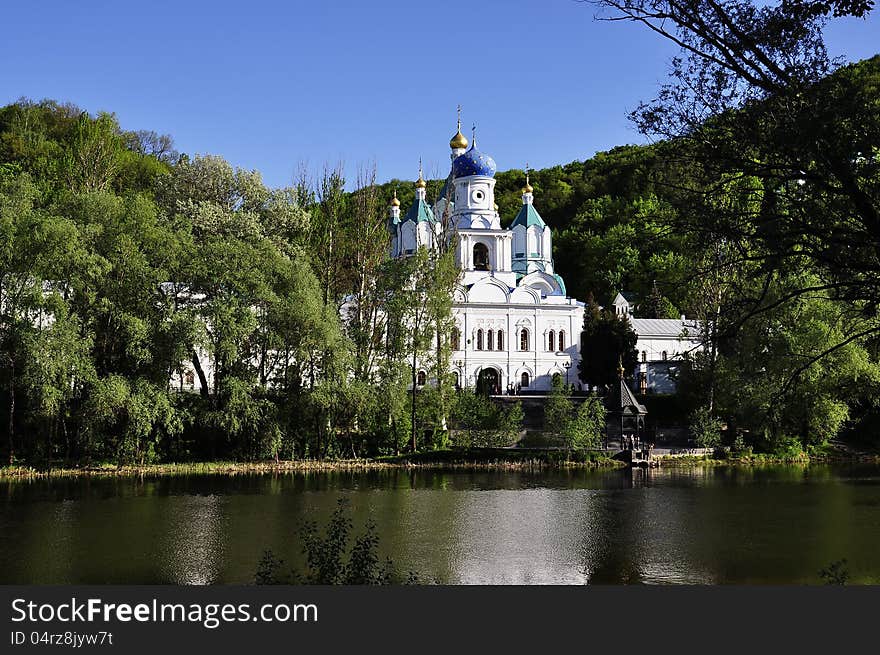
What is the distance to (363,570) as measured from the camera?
10.4 m

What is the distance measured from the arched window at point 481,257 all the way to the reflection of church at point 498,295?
0.05 metres

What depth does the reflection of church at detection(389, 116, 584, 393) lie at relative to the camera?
154 feet

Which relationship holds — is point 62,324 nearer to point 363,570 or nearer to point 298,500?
point 298,500

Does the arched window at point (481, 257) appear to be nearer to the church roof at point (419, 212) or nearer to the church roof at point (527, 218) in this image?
the church roof at point (527, 218)

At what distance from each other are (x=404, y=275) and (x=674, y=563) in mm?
19940

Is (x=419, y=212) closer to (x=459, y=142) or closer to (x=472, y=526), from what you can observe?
(x=459, y=142)

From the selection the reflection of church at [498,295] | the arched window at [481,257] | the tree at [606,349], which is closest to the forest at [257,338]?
the tree at [606,349]

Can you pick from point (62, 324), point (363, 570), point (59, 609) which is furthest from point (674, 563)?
point (62, 324)

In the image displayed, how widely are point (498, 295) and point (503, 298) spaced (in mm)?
293

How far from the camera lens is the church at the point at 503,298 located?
46781 millimetres

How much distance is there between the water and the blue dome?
2745cm

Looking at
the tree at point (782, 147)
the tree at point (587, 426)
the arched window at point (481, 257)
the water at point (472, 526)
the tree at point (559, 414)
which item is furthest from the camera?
the arched window at point (481, 257)

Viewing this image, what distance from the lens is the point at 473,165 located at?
4969cm

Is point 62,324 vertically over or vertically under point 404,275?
under
